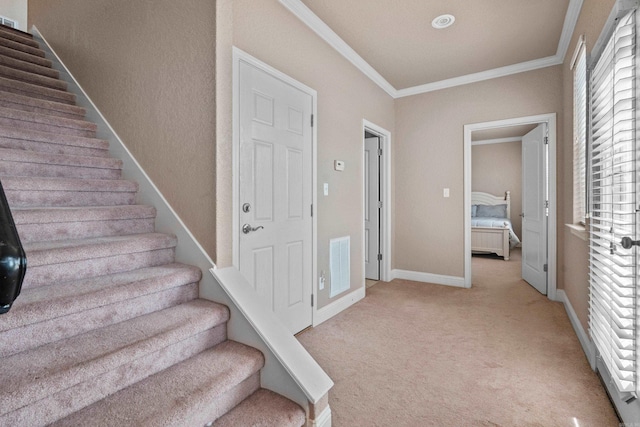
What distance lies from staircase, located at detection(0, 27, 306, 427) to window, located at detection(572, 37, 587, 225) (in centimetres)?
290

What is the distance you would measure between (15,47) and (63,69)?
0.56m

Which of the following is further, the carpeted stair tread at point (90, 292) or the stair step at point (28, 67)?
the stair step at point (28, 67)

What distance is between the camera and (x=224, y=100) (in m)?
1.77

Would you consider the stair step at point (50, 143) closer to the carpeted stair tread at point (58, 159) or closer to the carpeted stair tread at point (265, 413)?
the carpeted stair tread at point (58, 159)

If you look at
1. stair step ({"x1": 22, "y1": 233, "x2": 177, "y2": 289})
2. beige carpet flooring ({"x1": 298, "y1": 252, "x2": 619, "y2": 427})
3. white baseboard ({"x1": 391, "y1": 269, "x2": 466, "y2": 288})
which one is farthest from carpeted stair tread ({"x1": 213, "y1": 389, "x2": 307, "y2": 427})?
white baseboard ({"x1": 391, "y1": 269, "x2": 466, "y2": 288})

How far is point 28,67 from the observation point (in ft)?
9.51

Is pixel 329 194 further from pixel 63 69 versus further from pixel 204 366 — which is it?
pixel 63 69

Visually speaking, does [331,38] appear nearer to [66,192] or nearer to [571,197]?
[66,192]

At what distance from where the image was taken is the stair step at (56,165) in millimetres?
1916

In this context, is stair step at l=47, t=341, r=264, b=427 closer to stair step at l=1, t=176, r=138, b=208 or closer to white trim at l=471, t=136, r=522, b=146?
stair step at l=1, t=176, r=138, b=208

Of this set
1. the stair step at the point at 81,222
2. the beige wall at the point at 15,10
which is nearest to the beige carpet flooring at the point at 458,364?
the stair step at the point at 81,222

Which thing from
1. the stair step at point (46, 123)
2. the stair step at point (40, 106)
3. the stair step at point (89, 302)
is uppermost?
the stair step at point (40, 106)

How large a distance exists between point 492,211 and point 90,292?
7.49m

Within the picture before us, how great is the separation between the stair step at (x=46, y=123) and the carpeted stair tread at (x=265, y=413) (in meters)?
2.35
